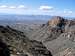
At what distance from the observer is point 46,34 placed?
154 m

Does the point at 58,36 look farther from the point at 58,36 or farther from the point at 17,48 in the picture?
the point at 17,48

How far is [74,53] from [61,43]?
1774 inches

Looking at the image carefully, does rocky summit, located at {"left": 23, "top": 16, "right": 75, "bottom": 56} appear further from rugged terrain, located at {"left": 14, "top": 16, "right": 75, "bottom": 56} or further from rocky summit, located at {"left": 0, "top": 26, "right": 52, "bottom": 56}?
rocky summit, located at {"left": 0, "top": 26, "right": 52, "bottom": 56}

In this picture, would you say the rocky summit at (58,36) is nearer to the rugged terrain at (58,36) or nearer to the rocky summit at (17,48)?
the rugged terrain at (58,36)

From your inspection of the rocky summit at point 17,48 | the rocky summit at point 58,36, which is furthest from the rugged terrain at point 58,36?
the rocky summit at point 17,48

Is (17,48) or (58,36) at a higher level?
(17,48)

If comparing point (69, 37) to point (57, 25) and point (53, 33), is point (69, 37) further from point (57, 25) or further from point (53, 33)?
point (57, 25)

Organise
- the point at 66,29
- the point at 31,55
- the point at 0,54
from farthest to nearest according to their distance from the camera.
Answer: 1. the point at 66,29
2. the point at 31,55
3. the point at 0,54

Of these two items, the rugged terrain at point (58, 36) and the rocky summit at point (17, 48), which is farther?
the rugged terrain at point (58, 36)

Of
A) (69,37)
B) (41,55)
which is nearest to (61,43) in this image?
(69,37)

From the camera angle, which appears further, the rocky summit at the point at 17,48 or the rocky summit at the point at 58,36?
the rocky summit at the point at 58,36

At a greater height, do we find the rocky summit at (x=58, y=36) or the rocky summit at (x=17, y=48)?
the rocky summit at (x=17, y=48)

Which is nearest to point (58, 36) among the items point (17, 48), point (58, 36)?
point (58, 36)

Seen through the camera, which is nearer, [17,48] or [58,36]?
[17,48]
